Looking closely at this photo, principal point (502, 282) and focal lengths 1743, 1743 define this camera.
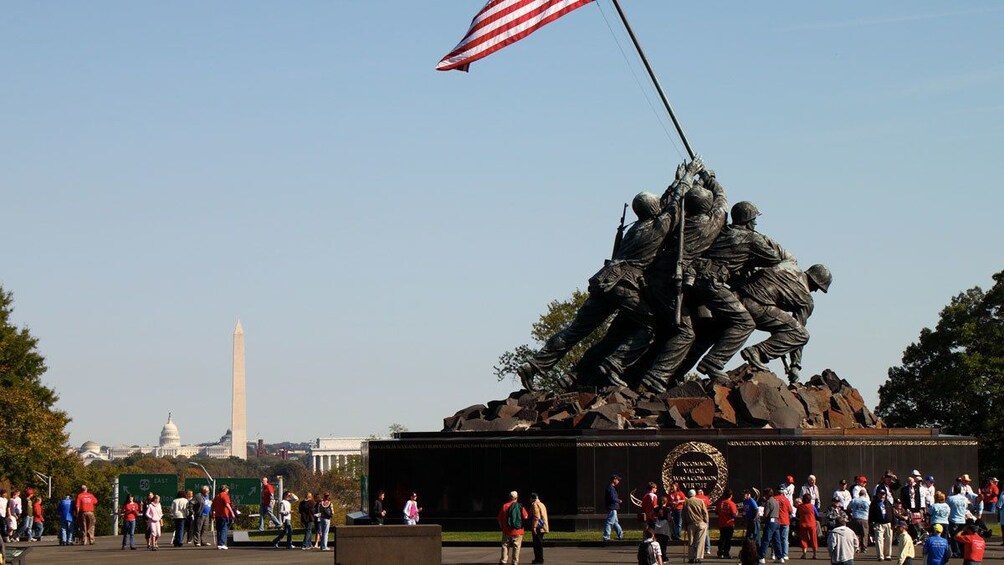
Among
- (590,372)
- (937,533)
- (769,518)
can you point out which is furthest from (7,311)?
(937,533)

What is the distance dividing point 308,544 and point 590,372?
8.15m

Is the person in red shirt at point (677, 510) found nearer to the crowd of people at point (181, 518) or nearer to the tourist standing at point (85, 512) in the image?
the crowd of people at point (181, 518)

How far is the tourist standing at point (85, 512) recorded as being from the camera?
126 feet

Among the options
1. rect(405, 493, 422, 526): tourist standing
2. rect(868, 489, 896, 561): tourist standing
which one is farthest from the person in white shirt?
rect(405, 493, 422, 526): tourist standing

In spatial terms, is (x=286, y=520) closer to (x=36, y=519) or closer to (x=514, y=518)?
(x=36, y=519)

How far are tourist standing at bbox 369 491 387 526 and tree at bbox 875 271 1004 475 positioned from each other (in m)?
29.1

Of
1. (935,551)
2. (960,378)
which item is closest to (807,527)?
(935,551)

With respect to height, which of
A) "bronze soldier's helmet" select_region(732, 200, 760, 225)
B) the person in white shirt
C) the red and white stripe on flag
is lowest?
the person in white shirt

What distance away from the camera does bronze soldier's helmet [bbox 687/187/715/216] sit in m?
38.6

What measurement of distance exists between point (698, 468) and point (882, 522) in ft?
19.8

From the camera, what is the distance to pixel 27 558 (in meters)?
33.1

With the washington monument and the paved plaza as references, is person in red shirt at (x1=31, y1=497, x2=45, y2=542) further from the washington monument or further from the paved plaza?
the washington monument

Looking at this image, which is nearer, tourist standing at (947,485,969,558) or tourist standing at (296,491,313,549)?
tourist standing at (947,485,969,558)

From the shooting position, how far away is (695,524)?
29156 mm
